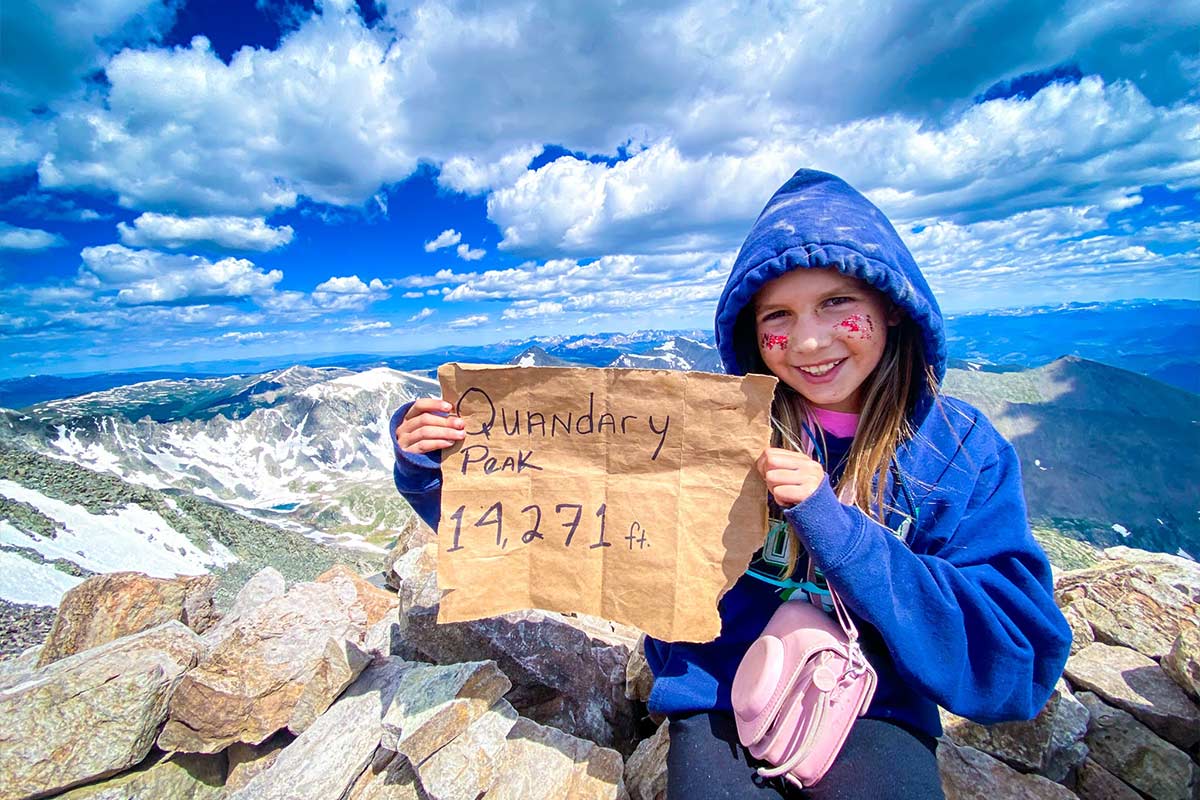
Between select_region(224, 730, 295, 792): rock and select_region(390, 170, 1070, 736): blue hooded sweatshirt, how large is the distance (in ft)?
11.8

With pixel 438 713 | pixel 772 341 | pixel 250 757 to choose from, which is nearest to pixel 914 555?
pixel 772 341

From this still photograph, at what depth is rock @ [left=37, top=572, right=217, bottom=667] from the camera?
6407 millimetres

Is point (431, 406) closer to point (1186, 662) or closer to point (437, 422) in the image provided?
point (437, 422)

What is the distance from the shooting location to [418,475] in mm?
3307

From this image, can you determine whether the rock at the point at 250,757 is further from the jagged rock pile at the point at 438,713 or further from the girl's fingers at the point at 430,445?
the girl's fingers at the point at 430,445

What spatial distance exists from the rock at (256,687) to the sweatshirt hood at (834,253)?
494 cm

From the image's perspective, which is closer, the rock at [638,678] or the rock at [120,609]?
the rock at [638,678]

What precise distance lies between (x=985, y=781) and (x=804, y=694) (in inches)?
102

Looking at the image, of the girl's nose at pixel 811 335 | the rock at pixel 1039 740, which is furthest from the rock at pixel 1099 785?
the girl's nose at pixel 811 335

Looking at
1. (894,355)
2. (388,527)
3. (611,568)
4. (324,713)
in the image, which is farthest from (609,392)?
(388,527)

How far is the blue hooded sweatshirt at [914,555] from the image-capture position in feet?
8.89

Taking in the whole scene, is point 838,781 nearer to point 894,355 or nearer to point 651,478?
point 651,478

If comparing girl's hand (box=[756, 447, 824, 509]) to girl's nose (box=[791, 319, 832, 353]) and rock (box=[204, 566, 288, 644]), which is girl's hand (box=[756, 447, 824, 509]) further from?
rock (box=[204, 566, 288, 644])

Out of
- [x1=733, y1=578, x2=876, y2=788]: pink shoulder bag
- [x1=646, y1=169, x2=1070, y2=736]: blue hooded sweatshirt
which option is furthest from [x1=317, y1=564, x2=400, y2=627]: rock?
[x1=733, y1=578, x2=876, y2=788]: pink shoulder bag
